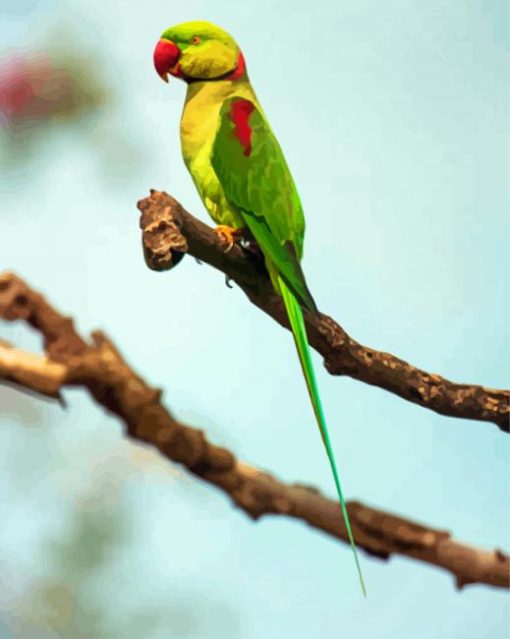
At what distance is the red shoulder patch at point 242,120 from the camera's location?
1062mm

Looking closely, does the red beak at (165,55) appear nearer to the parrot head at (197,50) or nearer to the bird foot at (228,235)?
the parrot head at (197,50)

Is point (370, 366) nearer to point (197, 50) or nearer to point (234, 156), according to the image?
point (234, 156)

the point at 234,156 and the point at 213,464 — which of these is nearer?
the point at 213,464

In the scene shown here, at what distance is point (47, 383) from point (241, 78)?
2.27ft

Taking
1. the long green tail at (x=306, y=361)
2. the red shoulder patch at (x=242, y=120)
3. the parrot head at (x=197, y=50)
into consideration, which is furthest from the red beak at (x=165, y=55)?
the long green tail at (x=306, y=361)

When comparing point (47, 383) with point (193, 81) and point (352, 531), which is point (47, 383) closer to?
point (352, 531)

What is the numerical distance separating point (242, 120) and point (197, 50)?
0.13 m

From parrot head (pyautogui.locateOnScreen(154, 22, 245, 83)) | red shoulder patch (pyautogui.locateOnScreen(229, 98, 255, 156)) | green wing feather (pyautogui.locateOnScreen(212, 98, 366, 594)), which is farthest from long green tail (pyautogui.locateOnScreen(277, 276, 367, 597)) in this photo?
parrot head (pyautogui.locateOnScreen(154, 22, 245, 83))

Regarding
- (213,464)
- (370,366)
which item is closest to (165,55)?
(370,366)

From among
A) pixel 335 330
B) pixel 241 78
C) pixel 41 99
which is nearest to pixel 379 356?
pixel 335 330

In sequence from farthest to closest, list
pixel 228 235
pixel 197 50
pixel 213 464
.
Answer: pixel 197 50 < pixel 228 235 < pixel 213 464

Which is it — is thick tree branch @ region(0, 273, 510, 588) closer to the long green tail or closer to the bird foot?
the long green tail

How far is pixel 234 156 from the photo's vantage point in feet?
3.47

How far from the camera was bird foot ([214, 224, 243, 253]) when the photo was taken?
961mm
